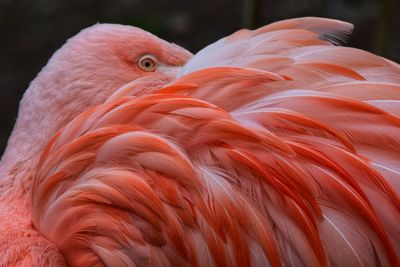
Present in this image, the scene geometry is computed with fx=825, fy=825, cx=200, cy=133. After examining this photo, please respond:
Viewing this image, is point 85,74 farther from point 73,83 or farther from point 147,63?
point 147,63

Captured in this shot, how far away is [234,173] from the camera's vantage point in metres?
1.76

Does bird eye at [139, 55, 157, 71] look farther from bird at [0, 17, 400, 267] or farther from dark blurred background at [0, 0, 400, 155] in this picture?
dark blurred background at [0, 0, 400, 155]

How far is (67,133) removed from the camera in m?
1.94

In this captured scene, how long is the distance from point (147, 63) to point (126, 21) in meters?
2.51

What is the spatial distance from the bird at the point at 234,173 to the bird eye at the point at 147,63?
23cm

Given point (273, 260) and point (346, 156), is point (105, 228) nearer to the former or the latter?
point (273, 260)

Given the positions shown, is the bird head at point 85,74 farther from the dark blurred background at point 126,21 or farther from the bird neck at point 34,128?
the dark blurred background at point 126,21

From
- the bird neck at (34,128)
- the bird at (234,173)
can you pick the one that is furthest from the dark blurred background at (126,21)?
the bird at (234,173)

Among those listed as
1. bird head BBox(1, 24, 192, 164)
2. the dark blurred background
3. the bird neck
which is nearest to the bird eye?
bird head BBox(1, 24, 192, 164)

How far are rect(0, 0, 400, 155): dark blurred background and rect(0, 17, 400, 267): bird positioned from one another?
8.75 feet

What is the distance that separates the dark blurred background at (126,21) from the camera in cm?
471

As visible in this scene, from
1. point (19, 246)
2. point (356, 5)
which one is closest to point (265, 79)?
point (19, 246)

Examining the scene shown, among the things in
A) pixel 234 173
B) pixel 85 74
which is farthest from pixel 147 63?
pixel 234 173

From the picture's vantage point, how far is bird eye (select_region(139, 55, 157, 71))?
2260 millimetres
